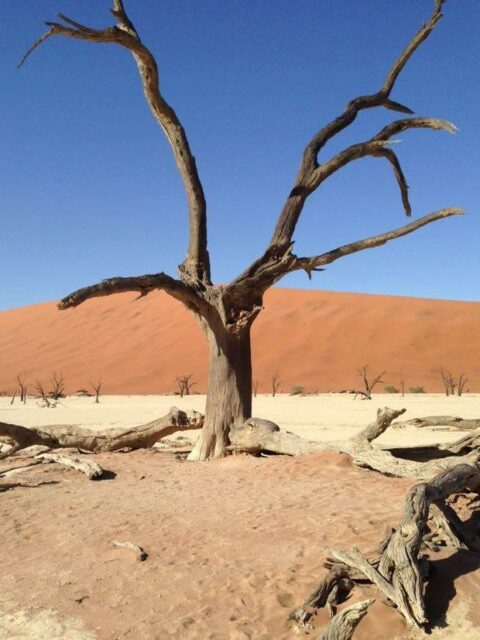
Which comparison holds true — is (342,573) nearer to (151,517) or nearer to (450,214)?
(151,517)

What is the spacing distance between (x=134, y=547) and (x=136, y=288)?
3255 millimetres

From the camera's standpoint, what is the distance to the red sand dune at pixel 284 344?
115ft

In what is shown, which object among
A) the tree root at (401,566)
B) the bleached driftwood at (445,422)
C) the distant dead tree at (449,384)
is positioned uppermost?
the distant dead tree at (449,384)

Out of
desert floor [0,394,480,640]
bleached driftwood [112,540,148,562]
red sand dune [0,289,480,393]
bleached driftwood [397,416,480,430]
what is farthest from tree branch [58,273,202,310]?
red sand dune [0,289,480,393]

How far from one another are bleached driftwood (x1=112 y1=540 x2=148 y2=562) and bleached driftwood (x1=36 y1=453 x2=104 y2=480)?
7.42 feet

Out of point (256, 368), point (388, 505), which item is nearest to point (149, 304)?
point (256, 368)

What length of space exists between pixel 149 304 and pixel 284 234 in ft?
166

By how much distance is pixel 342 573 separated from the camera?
3.00 meters

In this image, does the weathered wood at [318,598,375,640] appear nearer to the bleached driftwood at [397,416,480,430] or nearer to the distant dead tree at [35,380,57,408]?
the bleached driftwood at [397,416,480,430]

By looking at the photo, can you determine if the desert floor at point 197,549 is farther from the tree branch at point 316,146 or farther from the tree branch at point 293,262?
the tree branch at point 316,146

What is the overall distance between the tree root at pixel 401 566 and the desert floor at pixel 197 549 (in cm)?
10

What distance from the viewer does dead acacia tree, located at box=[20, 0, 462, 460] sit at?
7.13 metres

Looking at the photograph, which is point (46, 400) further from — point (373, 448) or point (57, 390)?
point (373, 448)

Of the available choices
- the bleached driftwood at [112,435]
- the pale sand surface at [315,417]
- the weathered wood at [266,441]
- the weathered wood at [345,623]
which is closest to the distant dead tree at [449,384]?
the pale sand surface at [315,417]
